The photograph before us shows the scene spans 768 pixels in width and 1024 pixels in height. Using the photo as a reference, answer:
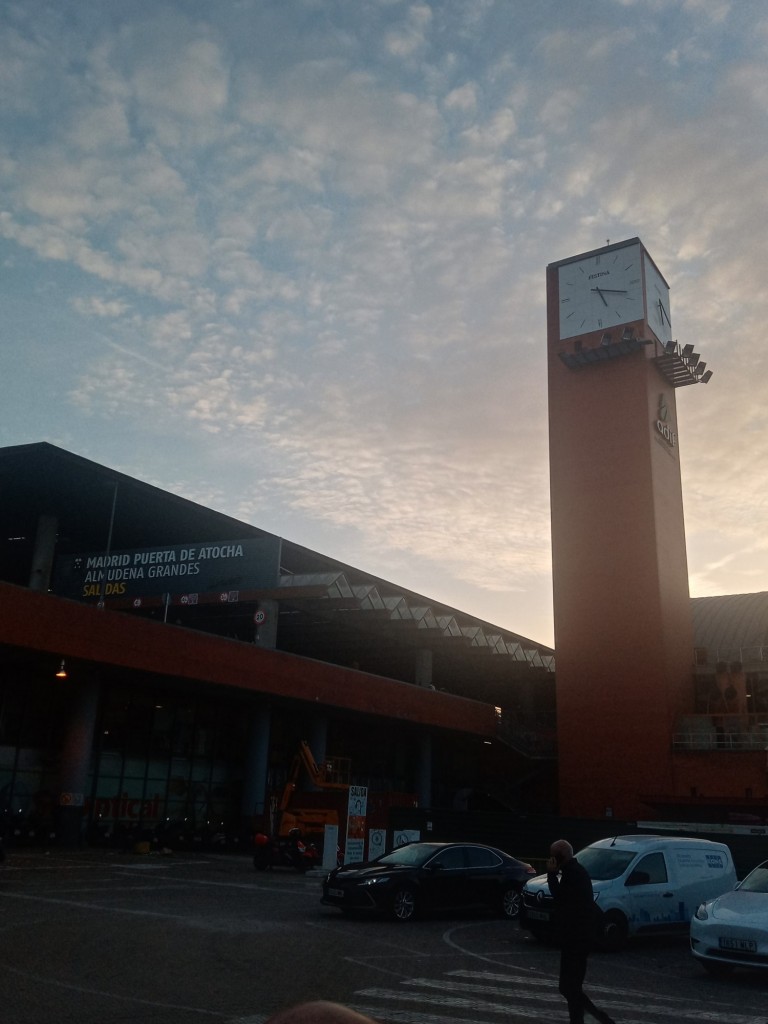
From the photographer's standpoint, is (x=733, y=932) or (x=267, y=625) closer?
(x=733, y=932)

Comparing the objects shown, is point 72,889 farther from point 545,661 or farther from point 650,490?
point 545,661

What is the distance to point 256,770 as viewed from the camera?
126ft

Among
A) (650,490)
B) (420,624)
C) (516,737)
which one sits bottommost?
(516,737)

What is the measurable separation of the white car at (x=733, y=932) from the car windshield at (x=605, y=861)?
280 cm

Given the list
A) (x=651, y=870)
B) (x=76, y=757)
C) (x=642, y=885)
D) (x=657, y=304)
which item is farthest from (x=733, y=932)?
(x=657, y=304)

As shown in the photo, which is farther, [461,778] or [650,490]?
[461,778]

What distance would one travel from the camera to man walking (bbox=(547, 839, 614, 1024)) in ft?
24.5

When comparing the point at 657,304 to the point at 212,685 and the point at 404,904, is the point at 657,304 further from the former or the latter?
the point at 404,904

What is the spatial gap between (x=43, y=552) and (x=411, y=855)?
2793 cm

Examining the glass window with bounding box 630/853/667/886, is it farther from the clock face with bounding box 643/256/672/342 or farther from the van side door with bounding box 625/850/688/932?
the clock face with bounding box 643/256/672/342

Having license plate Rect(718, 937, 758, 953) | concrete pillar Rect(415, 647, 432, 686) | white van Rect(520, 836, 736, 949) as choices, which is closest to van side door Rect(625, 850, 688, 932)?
Result: white van Rect(520, 836, 736, 949)

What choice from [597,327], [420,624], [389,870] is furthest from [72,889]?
[597,327]

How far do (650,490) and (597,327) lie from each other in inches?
355

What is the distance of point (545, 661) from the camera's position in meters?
57.5
